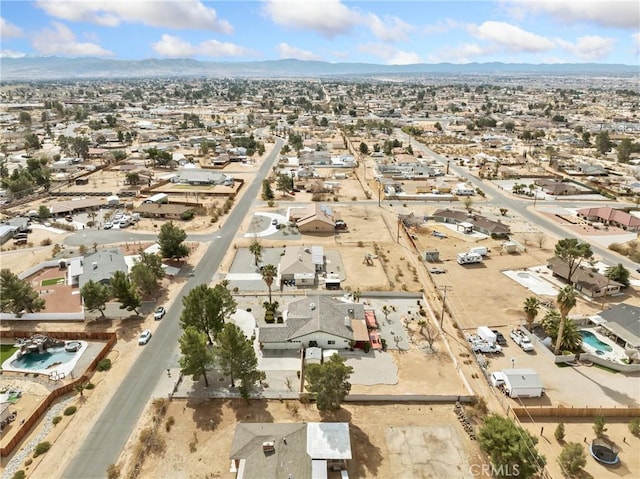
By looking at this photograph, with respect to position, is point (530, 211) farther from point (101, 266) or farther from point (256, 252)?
point (101, 266)

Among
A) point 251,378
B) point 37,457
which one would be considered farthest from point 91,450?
point 251,378

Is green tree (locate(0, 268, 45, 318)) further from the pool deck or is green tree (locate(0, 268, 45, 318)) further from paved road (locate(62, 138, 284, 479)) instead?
paved road (locate(62, 138, 284, 479))

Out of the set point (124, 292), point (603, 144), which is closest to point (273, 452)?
point (124, 292)

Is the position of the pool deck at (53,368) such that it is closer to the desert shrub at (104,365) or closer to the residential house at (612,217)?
the desert shrub at (104,365)

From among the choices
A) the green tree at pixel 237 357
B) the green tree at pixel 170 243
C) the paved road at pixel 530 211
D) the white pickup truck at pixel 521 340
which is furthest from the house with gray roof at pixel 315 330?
the paved road at pixel 530 211

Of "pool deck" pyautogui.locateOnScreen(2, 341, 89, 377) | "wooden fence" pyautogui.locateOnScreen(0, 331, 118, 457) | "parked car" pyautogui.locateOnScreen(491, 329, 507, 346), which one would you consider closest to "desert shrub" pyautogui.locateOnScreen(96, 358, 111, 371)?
"wooden fence" pyautogui.locateOnScreen(0, 331, 118, 457)
